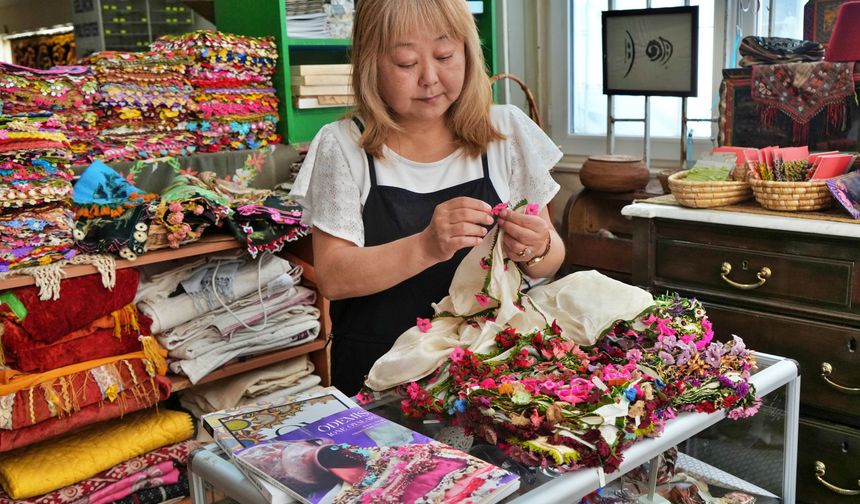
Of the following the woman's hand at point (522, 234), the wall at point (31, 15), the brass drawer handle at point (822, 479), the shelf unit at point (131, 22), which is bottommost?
the brass drawer handle at point (822, 479)

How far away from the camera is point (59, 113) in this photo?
2383mm

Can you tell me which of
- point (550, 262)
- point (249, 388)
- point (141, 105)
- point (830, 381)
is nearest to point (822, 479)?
point (830, 381)

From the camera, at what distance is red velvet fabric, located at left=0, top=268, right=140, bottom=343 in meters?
2.12

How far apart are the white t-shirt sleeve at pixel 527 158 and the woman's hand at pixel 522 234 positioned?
0.25 m

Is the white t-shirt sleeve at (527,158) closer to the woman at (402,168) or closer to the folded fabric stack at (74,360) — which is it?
the woman at (402,168)

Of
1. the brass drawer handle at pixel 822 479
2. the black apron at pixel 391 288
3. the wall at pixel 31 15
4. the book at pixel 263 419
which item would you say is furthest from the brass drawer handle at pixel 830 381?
the wall at pixel 31 15

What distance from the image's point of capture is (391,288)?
155 cm

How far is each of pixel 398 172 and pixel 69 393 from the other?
4.05ft

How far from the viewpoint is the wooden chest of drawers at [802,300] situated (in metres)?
1.91

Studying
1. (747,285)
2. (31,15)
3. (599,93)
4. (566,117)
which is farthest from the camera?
(31,15)

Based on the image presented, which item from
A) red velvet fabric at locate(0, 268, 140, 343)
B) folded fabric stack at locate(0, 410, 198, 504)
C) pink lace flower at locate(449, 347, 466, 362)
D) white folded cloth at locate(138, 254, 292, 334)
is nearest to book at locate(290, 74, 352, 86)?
white folded cloth at locate(138, 254, 292, 334)

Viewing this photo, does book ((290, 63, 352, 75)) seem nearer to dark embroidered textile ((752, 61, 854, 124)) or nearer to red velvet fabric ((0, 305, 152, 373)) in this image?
red velvet fabric ((0, 305, 152, 373))

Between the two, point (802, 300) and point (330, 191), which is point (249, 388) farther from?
point (802, 300)

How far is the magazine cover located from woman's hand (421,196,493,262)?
331 millimetres
